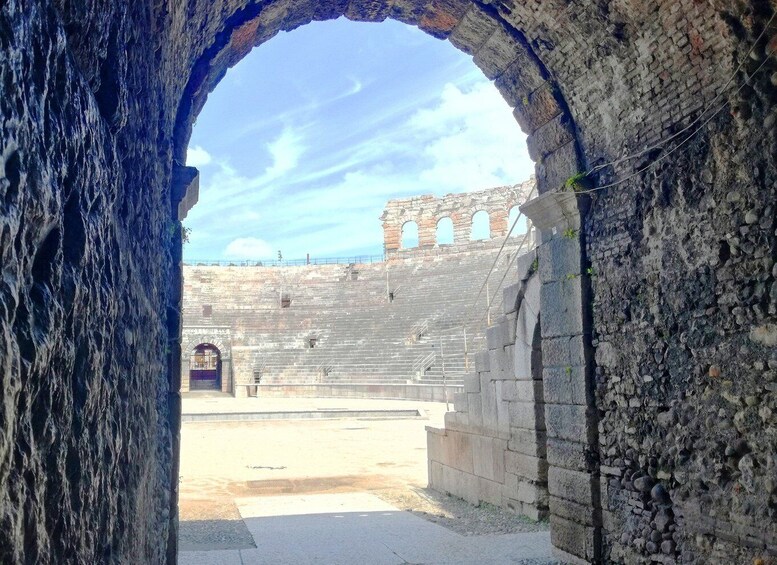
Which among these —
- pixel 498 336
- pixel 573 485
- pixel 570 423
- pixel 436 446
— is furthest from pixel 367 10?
pixel 436 446

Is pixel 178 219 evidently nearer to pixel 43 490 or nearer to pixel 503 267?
pixel 43 490

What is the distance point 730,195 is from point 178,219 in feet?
11.6

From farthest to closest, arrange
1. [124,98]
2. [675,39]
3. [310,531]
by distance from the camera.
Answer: [310,531] → [675,39] → [124,98]

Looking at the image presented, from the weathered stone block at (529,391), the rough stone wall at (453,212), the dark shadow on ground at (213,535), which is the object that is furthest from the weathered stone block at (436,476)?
the rough stone wall at (453,212)

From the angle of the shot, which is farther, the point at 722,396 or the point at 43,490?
the point at 722,396

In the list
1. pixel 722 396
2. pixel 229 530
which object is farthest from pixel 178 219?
pixel 722 396

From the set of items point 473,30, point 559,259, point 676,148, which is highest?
point 473,30

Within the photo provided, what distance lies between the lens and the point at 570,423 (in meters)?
5.24

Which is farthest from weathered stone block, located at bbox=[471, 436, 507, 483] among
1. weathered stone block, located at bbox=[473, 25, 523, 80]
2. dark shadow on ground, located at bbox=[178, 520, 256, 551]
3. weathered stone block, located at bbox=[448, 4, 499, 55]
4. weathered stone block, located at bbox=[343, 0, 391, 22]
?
weathered stone block, located at bbox=[343, 0, 391, 22]

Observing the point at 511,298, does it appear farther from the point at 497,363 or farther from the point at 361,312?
the point at 361,312

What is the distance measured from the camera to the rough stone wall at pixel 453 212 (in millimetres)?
30484

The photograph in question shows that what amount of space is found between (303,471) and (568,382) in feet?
20.1

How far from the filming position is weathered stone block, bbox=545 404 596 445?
199 inches

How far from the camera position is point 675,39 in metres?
4.14
